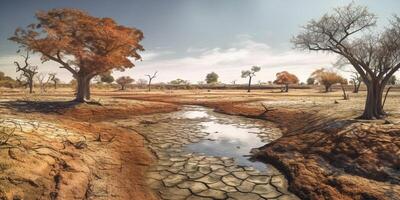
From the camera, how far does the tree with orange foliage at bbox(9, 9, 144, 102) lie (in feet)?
61.9

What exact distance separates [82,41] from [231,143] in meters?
14.7

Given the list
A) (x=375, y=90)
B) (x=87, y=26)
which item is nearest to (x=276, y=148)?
(x=375, y=90)

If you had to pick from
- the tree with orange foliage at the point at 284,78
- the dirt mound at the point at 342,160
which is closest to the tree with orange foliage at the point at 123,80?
the tree with orange foliage at the point at 284,78

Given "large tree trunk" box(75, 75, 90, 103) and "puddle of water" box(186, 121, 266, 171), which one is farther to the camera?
"large tree trunk" box(75, 75, 90, 103)

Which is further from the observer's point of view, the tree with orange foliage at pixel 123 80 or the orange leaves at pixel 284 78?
the tree with orange foliage at pixel 123 80

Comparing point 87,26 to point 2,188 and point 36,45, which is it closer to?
point 36,45

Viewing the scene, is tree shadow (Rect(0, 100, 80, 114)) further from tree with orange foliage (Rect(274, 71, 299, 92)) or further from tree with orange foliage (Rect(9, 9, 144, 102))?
tree with orange foliage (Rect(274, 71, 299, 92))

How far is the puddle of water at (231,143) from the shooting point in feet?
30.0

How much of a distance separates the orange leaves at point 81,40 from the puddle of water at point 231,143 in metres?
10.0

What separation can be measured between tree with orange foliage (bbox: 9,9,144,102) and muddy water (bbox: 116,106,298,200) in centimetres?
858

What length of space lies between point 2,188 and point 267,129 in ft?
38.5

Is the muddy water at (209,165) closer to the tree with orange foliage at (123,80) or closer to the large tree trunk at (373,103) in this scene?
the large tree trunk at (373,103)

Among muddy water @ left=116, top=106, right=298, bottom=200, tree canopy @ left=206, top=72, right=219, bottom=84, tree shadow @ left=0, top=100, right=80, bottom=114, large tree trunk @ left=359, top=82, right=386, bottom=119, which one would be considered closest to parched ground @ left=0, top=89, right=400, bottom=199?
muddy water @ left=116, top=106, right=298, bottom=200

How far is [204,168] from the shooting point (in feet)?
25.7
